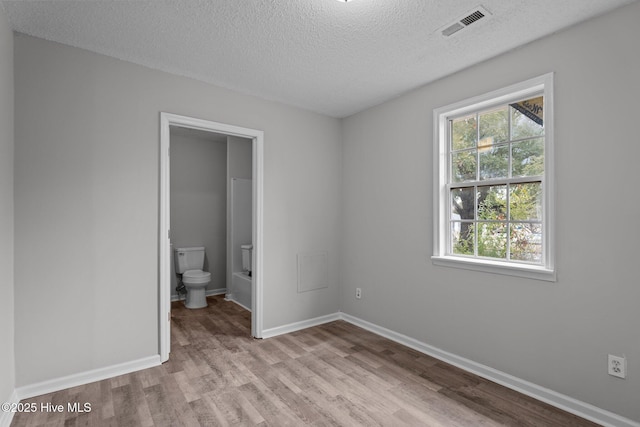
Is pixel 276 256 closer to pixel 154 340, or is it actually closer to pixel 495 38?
pixel 154 340

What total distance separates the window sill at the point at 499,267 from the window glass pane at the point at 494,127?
0.98 metres

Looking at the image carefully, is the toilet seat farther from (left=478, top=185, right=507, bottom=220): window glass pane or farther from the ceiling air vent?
the ceiling air vent

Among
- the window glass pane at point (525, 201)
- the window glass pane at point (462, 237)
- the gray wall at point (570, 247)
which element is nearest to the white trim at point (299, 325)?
the gray wall at point (570, 247)

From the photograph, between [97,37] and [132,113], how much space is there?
558 millimetres

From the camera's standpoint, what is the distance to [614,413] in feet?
6.34

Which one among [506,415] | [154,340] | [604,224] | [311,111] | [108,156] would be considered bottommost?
[506,415]

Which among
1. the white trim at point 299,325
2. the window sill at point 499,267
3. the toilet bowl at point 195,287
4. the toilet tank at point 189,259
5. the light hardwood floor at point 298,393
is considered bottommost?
the light hardwood floor at point 298,393

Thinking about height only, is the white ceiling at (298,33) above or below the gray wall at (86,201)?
above

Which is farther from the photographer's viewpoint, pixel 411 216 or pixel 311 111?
pixel 311 111

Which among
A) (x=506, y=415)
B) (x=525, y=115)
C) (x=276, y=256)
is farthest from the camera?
(x=276, y=256)

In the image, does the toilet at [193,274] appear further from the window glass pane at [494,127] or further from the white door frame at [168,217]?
the window glass pane at [494,127]

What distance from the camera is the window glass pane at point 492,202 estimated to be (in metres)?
2.57

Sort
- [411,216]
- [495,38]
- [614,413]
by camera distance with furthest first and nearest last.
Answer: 1. [411,216]
2. [495,38]
3. [614,413]

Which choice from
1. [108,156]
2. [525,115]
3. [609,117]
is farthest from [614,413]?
[108,156]
